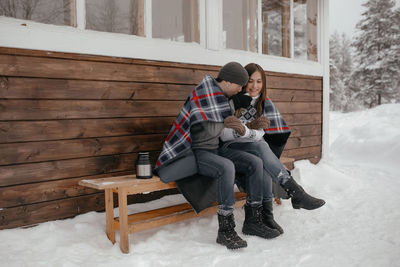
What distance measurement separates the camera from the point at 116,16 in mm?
3385

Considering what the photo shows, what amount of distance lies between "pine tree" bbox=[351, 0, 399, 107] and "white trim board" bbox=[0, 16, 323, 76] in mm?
21204

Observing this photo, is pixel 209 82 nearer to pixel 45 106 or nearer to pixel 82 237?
pixel 45 106

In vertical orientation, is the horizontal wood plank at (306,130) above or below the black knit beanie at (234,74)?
below

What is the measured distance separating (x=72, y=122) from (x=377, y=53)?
24.4 metres

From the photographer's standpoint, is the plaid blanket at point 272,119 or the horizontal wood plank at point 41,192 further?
the plaid blanket at point 272,119

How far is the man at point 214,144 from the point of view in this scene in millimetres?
2842

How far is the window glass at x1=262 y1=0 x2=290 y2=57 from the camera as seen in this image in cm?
505

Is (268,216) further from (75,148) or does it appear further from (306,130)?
(306,130)

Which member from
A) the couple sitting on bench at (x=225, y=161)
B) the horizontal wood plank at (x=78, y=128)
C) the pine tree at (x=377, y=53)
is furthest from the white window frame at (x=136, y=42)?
the pine tree at (x=377, y=53)

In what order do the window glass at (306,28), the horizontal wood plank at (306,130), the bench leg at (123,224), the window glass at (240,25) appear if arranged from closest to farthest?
the bench leg at (123,224), the window glass at (240,25), the horizontal wood plank at (306,130), the window glass at (306,28)

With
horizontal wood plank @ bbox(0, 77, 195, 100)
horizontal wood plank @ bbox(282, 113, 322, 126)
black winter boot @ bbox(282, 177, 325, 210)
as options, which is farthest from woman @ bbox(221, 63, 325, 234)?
horizontal wood plank @ bbox(282, 113, 322, 126)

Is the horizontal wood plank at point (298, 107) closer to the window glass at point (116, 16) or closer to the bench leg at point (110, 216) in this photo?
the window glass at point (116, 16)

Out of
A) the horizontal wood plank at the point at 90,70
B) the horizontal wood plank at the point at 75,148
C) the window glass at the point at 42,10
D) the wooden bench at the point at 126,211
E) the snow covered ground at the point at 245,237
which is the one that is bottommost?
the snow covered ground at the point at 245,237

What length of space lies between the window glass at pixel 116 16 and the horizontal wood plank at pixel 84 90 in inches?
19.8
